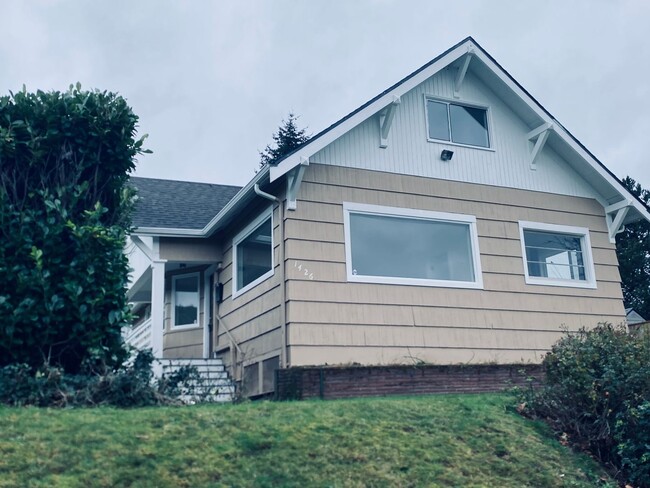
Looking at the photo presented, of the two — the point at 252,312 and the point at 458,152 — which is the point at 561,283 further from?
the point at 252,312

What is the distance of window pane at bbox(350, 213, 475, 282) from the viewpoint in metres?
12.0

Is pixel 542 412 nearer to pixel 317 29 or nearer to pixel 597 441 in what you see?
pixel 597 441

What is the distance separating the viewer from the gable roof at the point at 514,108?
11.9m

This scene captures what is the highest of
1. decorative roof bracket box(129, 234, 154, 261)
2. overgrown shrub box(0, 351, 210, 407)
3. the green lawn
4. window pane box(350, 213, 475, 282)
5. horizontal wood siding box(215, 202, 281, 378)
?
decorative roof bracket box(129, 234, 154, 261)

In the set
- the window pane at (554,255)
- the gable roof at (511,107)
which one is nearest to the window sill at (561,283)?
the window pane at (554,255)

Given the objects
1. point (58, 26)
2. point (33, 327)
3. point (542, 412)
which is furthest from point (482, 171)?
point (58, 26)

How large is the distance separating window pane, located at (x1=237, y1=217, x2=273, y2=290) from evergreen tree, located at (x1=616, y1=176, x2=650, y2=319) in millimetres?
19280

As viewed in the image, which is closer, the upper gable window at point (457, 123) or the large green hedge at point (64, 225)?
the large green hedge at point (64, 225)

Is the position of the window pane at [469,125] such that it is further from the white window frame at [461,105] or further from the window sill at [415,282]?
the window sill at [415,282]

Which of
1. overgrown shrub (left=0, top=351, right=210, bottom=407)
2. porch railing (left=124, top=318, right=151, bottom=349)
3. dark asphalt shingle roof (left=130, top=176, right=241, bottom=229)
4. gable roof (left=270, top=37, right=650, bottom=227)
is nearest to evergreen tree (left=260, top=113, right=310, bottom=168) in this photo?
dark asphalt shingle roof (left=130, top=176, right=241, bottom=229)

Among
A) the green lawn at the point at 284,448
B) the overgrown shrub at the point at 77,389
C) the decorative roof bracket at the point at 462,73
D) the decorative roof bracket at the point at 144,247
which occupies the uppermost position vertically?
the decorative roof bracket at the point at 462,73

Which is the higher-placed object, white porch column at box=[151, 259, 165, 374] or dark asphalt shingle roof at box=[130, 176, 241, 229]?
dark asphalt shingle roof at box=[130, 176, 241, 229]

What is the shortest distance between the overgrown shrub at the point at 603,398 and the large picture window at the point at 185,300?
8.60 m

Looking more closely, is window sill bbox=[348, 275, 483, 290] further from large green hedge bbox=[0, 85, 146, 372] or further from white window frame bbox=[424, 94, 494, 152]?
large green hedge bbox=[0, 85, 146, 372]
